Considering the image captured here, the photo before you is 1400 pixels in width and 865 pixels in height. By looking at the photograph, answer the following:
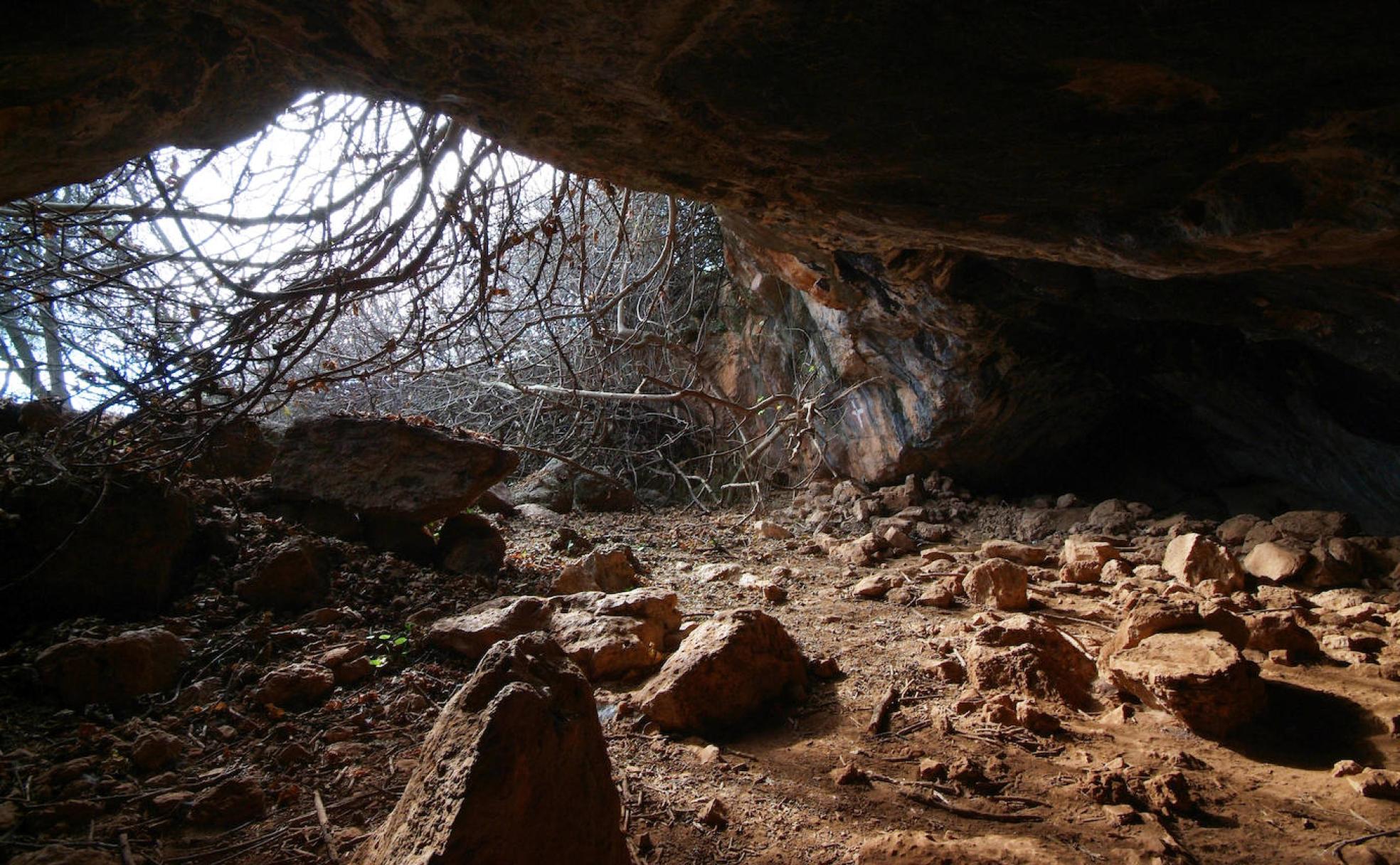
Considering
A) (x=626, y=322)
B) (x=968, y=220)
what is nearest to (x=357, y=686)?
(x=968, y=220)

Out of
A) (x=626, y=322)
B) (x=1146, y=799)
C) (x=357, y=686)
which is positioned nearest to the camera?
(x=1146, y=799)

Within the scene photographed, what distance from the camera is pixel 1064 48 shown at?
5.08ft

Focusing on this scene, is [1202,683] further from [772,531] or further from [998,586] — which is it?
[772,531]

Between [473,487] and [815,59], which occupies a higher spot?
[815,59]

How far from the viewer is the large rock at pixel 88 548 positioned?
2783 mm

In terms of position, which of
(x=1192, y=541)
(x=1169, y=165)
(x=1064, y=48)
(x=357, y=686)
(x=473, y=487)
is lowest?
(x=1192, y=541)

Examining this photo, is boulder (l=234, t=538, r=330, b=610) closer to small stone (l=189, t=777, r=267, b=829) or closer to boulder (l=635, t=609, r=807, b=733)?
small stone (l=189, t=777, r=267, b=829)

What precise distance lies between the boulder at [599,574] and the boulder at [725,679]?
1.27 meters

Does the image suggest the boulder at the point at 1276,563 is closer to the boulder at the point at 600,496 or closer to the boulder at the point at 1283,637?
the boulder at the point at 1283,637

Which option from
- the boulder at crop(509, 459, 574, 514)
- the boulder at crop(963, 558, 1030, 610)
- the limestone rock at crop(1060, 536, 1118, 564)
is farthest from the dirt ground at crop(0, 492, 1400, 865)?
the boulder at crop(509, 459, 574, 514)

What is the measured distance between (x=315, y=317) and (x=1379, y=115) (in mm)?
2762

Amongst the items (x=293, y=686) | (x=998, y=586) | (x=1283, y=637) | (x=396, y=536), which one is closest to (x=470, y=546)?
(x=396, y=536)

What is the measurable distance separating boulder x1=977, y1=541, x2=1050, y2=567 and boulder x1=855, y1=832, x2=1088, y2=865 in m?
2.75

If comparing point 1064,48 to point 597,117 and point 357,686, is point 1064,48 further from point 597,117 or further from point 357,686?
point 357,686
